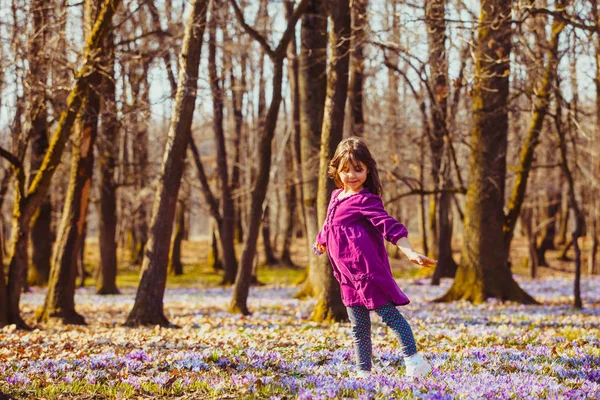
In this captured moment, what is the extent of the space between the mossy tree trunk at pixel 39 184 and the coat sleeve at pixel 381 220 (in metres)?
7.33

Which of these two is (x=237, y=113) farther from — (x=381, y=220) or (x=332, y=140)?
(x=381, y=220)

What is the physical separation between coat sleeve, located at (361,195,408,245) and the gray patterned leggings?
647 mm

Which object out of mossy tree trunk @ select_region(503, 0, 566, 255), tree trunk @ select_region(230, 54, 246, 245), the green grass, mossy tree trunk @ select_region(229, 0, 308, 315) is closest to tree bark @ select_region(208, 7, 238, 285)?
the green grass

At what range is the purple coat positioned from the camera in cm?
616

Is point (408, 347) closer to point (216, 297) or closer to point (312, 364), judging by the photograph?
point (312, 364)

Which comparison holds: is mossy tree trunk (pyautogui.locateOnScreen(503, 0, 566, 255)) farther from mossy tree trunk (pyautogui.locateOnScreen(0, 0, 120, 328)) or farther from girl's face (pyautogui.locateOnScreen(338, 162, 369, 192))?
girl's face (pyautogui.locateOnScreen(338, 162, 369, 192))

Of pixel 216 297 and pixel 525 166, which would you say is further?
pixel 216 297

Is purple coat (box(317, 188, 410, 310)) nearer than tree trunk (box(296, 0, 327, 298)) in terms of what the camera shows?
Yes

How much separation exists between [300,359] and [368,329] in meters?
1.60

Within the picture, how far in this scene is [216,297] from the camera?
2058cm

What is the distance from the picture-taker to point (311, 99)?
17.1 metres

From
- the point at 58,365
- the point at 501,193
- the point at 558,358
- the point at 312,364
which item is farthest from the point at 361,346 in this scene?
the point at 501,193

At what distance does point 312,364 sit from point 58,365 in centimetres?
270

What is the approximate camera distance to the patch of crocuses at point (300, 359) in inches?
237
